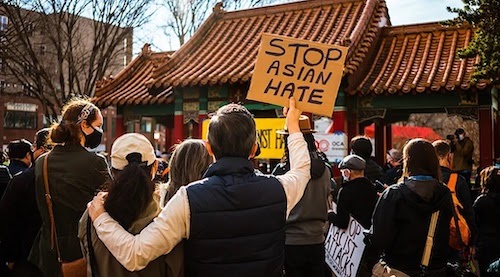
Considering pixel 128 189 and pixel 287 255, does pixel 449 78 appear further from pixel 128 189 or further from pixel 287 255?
pixel 128 189

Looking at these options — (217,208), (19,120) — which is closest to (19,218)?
(217,208)

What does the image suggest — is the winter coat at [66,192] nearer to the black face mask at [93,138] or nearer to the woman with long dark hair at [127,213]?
the black face mask at [93,138]

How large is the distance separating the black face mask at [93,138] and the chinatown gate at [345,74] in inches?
269

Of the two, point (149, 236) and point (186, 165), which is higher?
point (186, 165)

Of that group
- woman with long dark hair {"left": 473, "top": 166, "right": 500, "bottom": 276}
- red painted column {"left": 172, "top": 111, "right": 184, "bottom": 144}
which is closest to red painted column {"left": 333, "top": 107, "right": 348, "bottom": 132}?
red painted column {"left": 172, "top": 111, "right": 184, "bottom": 144}

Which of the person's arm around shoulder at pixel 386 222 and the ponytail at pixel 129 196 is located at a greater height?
the ponytail at pixel 129 196

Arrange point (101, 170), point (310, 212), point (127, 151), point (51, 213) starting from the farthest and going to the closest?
point (310, 212), point (101, 170), point (51, 213), point (127, 151)

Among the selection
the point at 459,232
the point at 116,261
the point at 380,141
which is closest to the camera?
the point at 116,261

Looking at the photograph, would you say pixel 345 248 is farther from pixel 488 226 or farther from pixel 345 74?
pixel 345 74

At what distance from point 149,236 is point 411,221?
1.84 m

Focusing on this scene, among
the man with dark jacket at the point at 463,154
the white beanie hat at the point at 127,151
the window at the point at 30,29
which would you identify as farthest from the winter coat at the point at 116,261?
the window at the point at 30,29

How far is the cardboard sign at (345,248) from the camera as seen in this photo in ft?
14.8

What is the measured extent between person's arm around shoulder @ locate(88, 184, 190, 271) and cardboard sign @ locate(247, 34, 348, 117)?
2.96 feet

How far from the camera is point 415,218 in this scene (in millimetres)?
3211
